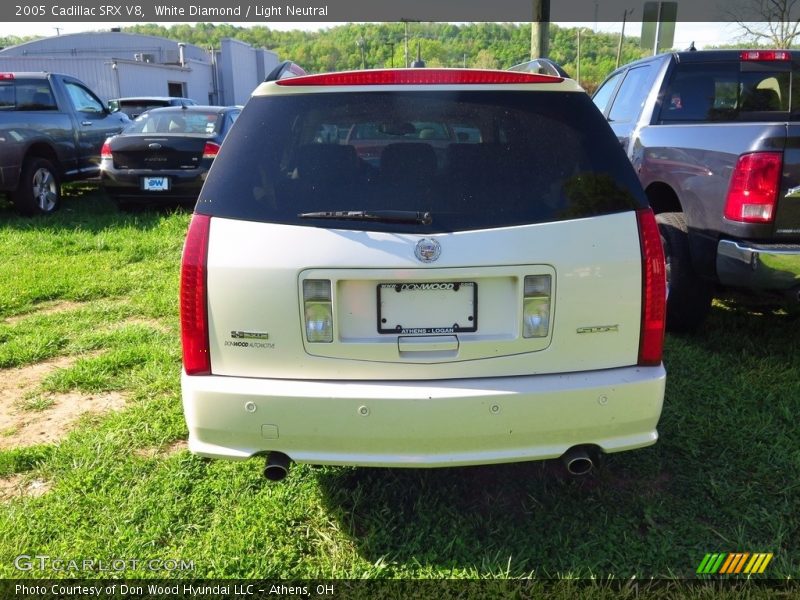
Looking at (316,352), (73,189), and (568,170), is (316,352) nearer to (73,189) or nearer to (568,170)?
(568,170)

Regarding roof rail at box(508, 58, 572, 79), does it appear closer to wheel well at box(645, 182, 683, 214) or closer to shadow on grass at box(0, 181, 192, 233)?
wheel well at box(645, 182, 683, 214)

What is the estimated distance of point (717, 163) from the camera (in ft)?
12.6

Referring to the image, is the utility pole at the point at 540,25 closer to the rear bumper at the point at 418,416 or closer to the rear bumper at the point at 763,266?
the rear bumper at the point at 763,266

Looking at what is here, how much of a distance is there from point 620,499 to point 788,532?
2.10 feet

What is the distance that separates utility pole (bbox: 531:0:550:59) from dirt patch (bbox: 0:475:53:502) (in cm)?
830

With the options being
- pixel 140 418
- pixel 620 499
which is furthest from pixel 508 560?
pixel 140 418

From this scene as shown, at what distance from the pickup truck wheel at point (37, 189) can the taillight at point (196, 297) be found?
26.1 ft

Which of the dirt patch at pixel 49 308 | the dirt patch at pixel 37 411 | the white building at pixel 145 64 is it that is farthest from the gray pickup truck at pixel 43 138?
the white building at pixel 145 64

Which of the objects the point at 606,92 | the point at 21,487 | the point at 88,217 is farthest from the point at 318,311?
the point at 88,217

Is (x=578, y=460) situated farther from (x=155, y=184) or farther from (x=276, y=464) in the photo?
(x=155, y=184)

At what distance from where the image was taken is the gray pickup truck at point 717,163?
11.7 feet

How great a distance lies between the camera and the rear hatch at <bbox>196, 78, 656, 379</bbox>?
230 cm

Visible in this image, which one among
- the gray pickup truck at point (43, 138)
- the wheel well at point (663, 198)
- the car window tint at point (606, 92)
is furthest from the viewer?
the gray pickup truck at point (43, 138)

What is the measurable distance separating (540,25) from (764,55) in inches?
182
